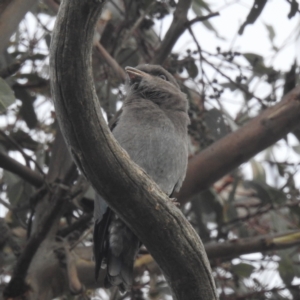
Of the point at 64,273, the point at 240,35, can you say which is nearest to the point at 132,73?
the point at 240,35

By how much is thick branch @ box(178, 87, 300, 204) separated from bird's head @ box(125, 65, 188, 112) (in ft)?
1.05

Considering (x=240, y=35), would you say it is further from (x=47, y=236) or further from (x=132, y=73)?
(x=47, y=236)

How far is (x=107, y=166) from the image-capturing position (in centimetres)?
209

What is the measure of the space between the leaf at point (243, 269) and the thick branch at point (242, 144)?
658 millimetres

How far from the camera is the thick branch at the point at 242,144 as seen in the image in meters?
3.61

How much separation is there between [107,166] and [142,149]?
1168mm

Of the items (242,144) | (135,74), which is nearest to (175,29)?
(135,74)

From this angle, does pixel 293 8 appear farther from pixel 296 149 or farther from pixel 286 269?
pixel 286 269

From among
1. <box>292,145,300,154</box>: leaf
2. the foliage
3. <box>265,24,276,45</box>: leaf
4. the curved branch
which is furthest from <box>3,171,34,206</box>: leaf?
<box>265,24,276,45</box>: leaf

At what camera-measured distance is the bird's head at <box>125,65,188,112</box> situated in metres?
3.58

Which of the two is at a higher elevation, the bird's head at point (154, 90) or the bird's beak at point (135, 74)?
the bird's beak at point (135, 74)

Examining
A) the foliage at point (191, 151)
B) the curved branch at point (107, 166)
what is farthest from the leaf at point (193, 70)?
the curved branch at point (107, 166)

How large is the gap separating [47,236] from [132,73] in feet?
3.46

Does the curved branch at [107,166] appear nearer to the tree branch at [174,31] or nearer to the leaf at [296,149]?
the tree branch at [174,31]
